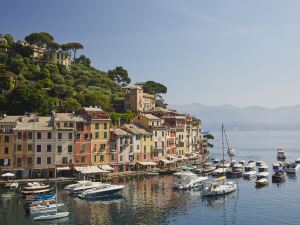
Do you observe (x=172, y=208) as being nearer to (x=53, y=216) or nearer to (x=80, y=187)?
(x=53, y=216)

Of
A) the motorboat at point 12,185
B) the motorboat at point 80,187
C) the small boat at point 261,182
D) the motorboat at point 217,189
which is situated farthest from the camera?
the small boat at point 261,182

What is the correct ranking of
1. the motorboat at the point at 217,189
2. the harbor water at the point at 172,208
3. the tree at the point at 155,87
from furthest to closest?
the tree at the point at 155,87
the motorboat at the point at 217,189
the harbor water at the point at 172,208

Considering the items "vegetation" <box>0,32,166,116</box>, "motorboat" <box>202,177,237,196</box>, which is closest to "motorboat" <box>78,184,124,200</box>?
"motorboat" <box>202,177,237,196</box>

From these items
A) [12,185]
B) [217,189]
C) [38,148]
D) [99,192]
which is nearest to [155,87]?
[38,148]

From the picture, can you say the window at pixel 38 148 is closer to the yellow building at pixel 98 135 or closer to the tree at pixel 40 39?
the yellow building at pixel 98 135

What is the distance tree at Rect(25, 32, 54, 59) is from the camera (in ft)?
525

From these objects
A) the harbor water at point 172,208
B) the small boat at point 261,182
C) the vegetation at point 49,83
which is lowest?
the harbor water at point 172,208

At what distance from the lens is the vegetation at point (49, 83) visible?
105m

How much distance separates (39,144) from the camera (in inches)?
3268

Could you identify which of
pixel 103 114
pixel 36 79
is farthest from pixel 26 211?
pixel 36 79

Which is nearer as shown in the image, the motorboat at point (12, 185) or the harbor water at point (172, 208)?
the harbor water at point (172, 208)

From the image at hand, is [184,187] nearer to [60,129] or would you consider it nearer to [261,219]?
[261,219]

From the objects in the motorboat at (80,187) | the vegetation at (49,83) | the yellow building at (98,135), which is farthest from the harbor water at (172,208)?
the vegetation at (49,83)

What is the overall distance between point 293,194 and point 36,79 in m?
92.4
